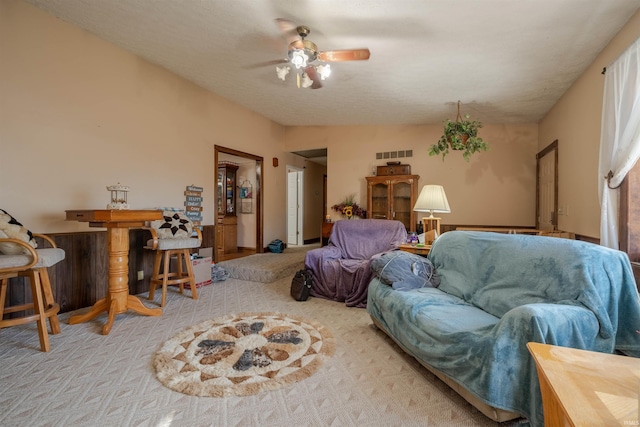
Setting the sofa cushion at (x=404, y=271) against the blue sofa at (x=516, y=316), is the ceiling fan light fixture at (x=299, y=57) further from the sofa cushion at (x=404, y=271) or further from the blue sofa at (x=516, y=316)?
the blue sofa at (x=516, y=316)

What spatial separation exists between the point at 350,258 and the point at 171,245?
6.68 feet

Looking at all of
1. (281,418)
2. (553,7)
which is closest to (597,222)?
(553,7)

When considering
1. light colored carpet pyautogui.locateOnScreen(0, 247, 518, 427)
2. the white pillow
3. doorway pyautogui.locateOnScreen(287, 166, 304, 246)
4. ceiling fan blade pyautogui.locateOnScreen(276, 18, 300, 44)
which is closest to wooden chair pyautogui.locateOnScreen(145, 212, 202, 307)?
the white pillow

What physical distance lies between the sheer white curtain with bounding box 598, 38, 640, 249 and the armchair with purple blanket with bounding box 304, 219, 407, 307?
1806mm

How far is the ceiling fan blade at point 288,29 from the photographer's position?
2202mm

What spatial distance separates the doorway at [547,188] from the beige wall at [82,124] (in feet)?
15.7

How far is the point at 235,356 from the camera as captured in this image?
6.29 ft

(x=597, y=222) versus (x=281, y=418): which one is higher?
(x=597, y=222)

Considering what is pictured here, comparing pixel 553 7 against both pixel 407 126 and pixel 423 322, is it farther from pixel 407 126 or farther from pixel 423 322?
pixel 407 126

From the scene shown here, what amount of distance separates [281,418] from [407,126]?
4.84 metres

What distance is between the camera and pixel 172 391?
1558mm

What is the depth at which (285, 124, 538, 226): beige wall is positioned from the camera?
4547mm

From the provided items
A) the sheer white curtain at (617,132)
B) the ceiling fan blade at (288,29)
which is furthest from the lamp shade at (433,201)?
the ceiling fan blade at (288,29)

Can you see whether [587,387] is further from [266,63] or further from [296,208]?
[296,208]
